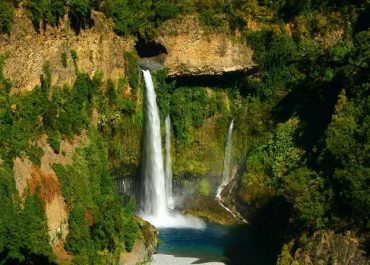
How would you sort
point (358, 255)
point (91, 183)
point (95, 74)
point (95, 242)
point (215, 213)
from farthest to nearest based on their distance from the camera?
point (215, 213)
point (95, 74)
point (91, 183)
point (95, 242)
point (358, 255)

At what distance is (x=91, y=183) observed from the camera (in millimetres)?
30156

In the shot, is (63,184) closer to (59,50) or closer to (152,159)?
(59,50)

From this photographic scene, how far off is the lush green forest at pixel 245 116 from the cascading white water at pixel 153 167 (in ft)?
2.23

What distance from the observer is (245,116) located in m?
39.1

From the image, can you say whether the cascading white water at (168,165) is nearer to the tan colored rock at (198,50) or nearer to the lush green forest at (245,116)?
the lush green forest at (245,116)

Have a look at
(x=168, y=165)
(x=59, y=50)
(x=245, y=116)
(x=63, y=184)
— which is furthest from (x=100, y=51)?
(x=245, y=116)

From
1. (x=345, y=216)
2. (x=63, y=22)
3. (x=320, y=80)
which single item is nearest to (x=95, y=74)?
(x=63, y=22)

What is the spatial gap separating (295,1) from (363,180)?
15.1 meters

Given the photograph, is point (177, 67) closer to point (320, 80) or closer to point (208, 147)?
point (208, 147)

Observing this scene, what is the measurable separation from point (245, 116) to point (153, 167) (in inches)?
254

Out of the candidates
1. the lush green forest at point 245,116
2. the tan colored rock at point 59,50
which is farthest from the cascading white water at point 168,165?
the tan colored rock at point 59,50

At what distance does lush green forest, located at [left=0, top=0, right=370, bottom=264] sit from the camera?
27.2m

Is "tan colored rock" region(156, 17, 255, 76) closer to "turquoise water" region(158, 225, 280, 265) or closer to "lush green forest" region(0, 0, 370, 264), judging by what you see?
"lush green forest" region(0, 0, 370, 264)

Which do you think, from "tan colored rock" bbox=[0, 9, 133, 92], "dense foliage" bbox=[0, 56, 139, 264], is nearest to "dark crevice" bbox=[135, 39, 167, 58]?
"tan colored rock" bbox=[0, 9, 133, 92]
